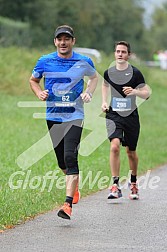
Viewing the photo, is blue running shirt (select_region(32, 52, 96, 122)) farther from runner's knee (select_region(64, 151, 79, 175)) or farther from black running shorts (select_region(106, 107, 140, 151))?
black running shorts (select_region(106, 107, 140, 151))

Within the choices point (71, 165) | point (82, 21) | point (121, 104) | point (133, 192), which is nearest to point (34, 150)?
point (133, 192)

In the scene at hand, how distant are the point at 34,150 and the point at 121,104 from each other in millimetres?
4851

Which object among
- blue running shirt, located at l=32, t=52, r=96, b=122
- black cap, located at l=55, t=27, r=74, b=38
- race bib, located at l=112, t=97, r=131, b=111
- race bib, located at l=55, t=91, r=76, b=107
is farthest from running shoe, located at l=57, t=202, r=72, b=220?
race bib, located at l=112, t=97, r=131, b=111

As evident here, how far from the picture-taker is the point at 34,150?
629 inches

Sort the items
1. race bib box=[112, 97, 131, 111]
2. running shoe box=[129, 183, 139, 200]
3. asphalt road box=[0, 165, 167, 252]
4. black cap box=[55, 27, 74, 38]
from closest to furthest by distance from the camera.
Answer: asphalt road box=[0, 165, 167, 252] < black cap box=[55, 27, 74, 38] < race bib box=[112, 97, 131, 111] < running shoe box=[129, 183, 139, 200]

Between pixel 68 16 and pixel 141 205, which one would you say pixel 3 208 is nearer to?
pixel 141 205

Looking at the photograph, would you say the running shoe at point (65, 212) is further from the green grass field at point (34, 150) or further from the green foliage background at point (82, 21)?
the green foliage background at point (82, 21)

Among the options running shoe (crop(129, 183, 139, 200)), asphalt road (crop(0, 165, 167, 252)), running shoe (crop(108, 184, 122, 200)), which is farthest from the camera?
running shoe (crop(129, 183, 139, 200))

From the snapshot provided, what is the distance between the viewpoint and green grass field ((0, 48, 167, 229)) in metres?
10.6

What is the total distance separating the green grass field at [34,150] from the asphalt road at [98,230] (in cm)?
36

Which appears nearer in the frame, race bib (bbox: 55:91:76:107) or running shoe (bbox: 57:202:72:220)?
running shoe (bbox: 57:202:72:220)

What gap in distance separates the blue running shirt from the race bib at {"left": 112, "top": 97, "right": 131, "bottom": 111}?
1.66 m

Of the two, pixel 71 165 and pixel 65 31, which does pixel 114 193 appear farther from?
pixel 65 31

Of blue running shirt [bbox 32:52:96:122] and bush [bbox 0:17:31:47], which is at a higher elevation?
bush [bbox 0:17:31:47]
